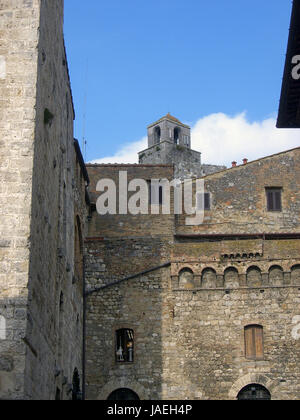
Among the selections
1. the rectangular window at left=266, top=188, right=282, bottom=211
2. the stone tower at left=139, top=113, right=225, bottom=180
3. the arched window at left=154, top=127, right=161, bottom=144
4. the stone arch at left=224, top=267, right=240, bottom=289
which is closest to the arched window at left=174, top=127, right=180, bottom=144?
the stone tower at left=139, top=113, right=225, bottom=180

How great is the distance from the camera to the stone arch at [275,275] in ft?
80.9

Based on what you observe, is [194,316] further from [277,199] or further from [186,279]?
[277,199]

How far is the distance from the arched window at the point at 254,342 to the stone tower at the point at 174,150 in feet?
96.3

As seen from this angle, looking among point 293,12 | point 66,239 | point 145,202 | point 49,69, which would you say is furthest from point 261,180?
point 293,12

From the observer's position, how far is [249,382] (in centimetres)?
2372

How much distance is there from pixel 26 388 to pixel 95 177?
15.9 m

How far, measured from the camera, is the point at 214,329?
79.9 feet

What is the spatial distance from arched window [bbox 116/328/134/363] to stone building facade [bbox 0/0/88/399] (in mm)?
5614

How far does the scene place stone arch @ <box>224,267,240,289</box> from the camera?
2481 cm

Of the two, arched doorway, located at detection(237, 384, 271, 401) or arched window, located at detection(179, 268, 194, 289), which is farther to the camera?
arched window, located at detection(179, 268, 194, 289)

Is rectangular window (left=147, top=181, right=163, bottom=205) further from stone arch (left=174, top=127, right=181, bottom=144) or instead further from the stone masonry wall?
stone arch (left=174, top=127, right=181, bottom=144)

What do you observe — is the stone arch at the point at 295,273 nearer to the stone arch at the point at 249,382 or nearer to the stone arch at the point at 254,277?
the stone arch at the point at 254,277

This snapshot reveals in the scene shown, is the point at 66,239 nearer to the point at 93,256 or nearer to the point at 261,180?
the point at 93,256
